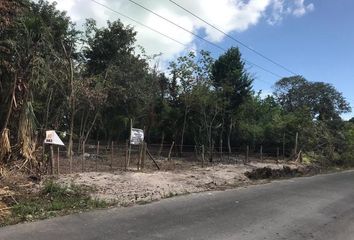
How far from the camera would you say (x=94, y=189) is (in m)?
12.8

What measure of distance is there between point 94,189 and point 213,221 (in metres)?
4.07

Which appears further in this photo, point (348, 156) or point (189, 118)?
point (348, 156)

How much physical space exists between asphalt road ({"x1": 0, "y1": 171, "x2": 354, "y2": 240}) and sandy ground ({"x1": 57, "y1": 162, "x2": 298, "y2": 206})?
0.80m

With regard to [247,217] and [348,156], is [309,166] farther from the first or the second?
[247,217]

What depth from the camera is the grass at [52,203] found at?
9591mm

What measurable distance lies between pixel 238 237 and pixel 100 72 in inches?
917

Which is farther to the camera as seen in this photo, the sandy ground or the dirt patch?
the dirt patch

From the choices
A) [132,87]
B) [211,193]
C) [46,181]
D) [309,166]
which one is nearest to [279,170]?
[309,166]

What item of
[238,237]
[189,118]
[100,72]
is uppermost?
[100,72]

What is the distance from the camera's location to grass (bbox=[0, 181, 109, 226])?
9591mm

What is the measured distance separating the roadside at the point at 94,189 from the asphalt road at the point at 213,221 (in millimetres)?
640

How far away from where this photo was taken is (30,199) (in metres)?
10.7

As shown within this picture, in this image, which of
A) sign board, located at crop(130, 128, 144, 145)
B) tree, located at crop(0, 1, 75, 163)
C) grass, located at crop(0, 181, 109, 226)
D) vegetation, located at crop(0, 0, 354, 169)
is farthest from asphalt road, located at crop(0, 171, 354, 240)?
vegetation, located at crop(0, 0, 354, 169)

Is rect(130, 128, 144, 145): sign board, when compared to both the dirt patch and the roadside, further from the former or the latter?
the dirt patch
